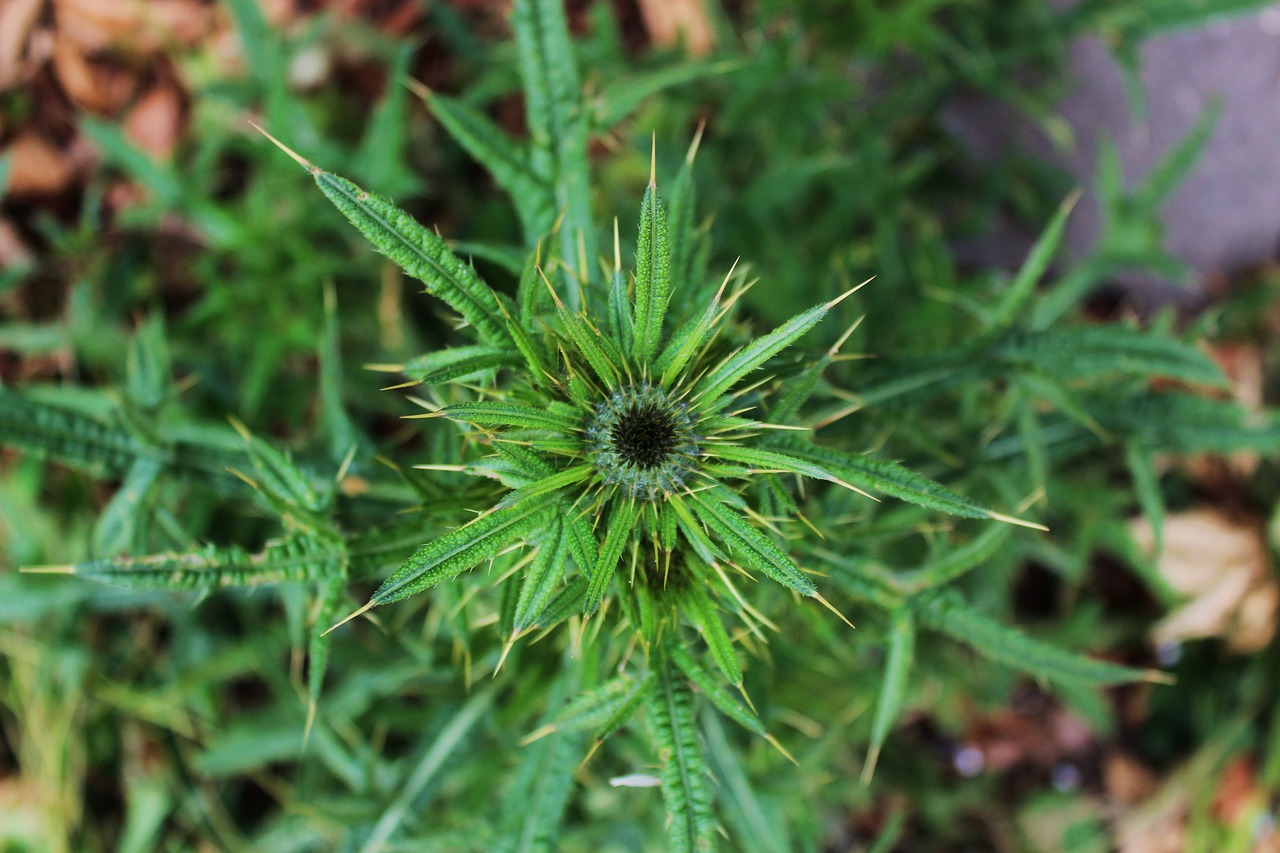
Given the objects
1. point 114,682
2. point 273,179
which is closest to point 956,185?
point 273,179

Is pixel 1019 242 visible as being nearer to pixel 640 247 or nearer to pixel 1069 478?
pixel 1069 478

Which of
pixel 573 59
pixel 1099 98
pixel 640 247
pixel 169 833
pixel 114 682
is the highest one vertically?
pixel 1099 98

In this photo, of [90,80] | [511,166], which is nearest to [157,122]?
[90,80]

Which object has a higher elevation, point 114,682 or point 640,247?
point 640,247

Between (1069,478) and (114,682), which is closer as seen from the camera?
(1069,478)

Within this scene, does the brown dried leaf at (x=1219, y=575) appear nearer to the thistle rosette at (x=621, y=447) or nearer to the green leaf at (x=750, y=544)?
the thistle rosette at (x=621, y=447)

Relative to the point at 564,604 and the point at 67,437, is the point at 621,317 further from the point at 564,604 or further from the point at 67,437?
the point at 67,437

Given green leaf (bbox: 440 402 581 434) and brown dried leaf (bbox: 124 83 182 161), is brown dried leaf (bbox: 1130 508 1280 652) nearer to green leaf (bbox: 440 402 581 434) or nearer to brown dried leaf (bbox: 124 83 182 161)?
green leaf (bbox: 440 402 581 434)

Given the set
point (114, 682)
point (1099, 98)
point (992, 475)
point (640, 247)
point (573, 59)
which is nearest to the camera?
point (640, 247)
